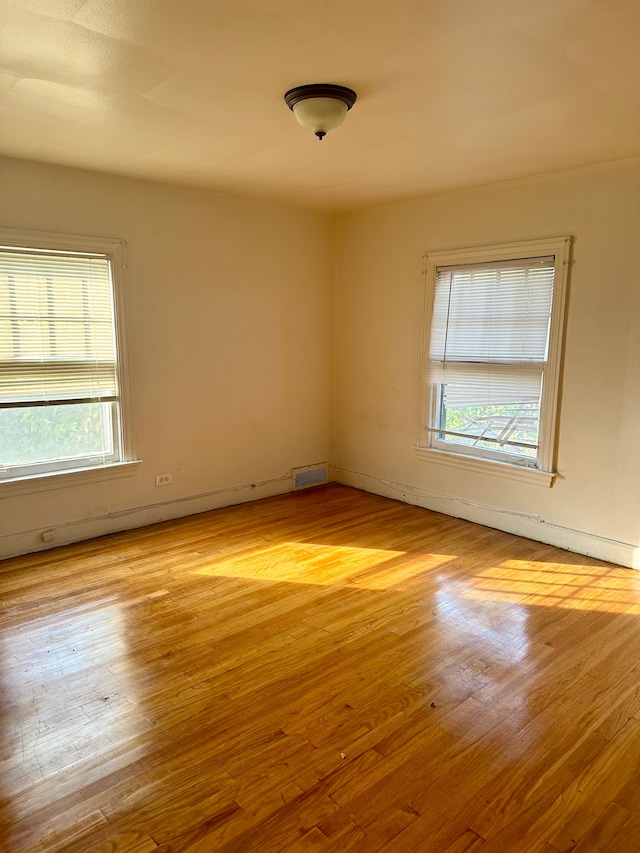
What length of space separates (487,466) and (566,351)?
3.55 ft

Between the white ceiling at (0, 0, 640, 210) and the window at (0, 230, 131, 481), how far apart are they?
634mm

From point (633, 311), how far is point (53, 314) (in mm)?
3852

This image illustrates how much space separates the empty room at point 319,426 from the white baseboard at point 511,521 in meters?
0.03

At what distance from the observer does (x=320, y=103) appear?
8.30ft

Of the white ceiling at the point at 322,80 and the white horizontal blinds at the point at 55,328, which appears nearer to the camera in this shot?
the white ceiling at the point at 322,80

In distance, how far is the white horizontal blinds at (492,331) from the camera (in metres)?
4.09

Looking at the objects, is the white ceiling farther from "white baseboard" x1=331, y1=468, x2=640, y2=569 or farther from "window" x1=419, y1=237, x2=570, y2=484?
"white baseboard" x1=331, y1=468, x2=640, y2=569

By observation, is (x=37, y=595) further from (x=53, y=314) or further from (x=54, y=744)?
(x=53, y=314)

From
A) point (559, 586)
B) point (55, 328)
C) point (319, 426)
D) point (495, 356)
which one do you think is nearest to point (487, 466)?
point (495, 356)

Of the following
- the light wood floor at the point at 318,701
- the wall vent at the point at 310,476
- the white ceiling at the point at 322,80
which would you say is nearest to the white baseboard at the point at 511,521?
the light wood floor at the point at 318,701

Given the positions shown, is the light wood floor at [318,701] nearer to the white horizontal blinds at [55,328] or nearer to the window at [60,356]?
the window at [60,356]

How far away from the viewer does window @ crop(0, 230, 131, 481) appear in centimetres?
375

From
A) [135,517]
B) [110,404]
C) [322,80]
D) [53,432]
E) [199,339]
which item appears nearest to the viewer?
[322,80]

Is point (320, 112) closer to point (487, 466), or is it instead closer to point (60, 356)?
point (60, 356)
